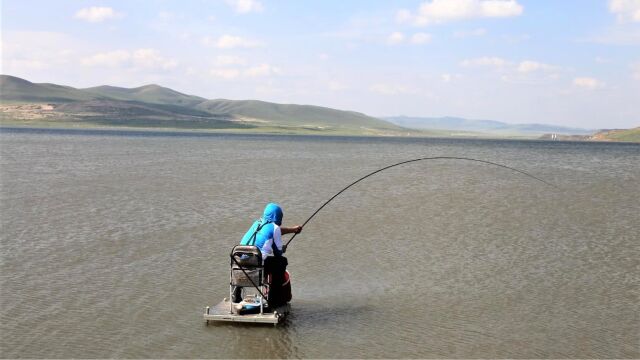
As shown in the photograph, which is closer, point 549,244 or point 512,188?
point 549,244

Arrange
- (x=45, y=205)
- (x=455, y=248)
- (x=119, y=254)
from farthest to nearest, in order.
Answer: (x=45, y=205), (x=455, y=248), (x=119, y=254)

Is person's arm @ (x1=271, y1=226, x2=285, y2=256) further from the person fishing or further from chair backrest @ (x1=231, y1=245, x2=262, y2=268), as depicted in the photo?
chair backrest @ (x1=231, y1=245, x2=262, y2=268)

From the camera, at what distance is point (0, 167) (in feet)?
115

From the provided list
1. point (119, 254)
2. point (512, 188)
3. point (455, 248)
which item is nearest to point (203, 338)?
point (119, 254)

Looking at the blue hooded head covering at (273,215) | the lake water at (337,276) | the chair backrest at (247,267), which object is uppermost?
the blue hooded head covering at (273,215)

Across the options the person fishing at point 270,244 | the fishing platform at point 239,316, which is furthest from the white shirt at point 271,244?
the fishing platform at point 239,316

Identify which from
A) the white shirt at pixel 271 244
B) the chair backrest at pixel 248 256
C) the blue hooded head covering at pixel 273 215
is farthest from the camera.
→ the blue hooded head covering at pixel 273 215

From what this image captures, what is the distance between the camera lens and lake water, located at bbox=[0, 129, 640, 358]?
30.1 ft

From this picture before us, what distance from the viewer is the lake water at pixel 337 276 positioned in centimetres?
916

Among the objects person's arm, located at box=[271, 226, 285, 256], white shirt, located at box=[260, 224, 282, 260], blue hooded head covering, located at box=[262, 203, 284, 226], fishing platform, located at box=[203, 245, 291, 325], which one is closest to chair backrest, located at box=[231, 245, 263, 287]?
fishing platform, located at box=[203, 245, 291, 325]

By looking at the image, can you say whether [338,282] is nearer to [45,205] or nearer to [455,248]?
[455,248]

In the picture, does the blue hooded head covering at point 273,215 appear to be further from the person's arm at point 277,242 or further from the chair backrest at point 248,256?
the chair backrest at point 248,256

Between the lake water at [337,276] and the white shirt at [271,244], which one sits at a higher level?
the white shirt at [271,244]

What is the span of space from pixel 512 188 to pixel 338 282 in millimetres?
21030
